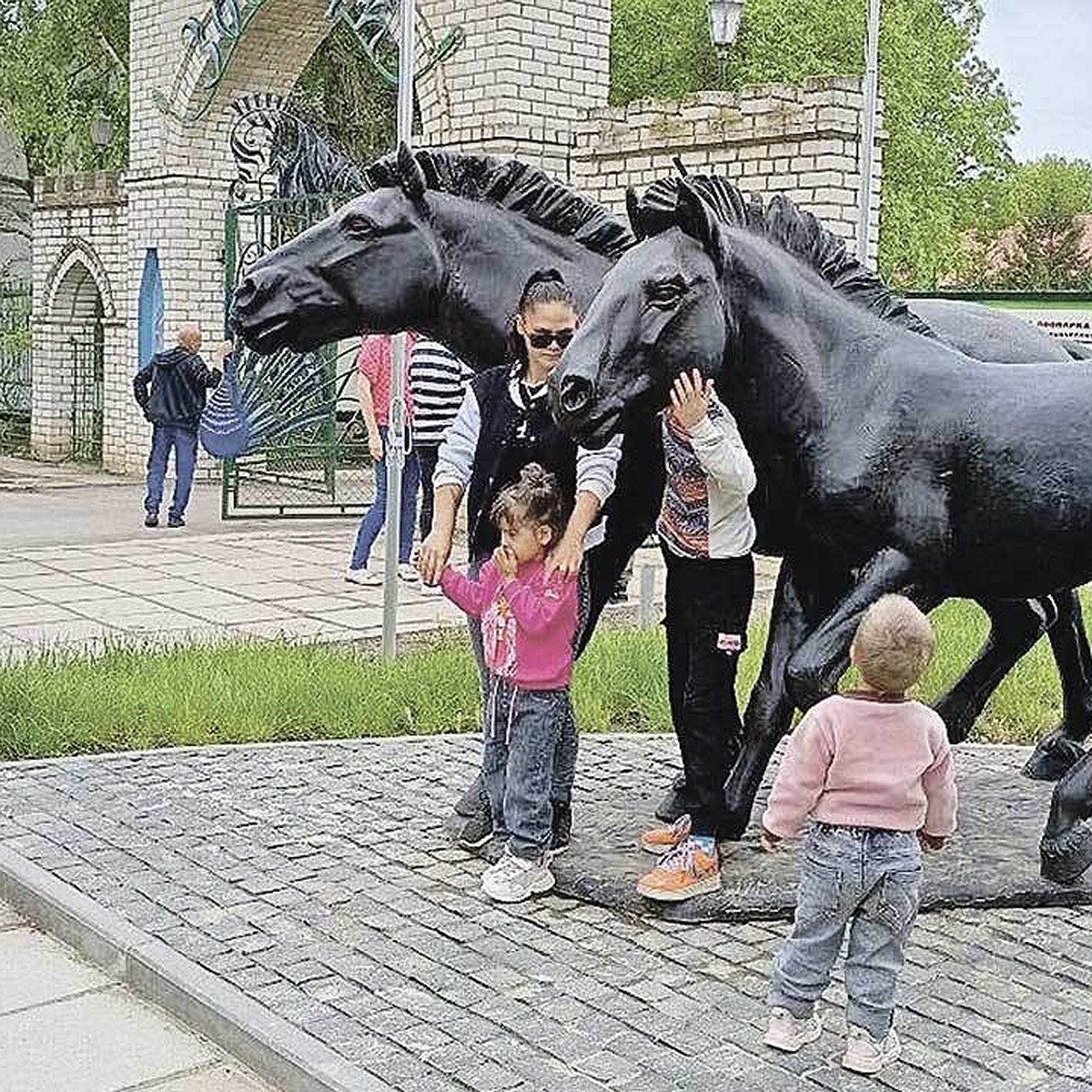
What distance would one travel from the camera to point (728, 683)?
4.88 m

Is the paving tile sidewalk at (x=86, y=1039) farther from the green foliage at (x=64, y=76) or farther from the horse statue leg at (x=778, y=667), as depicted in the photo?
the green foliage at (x=64, y=76)

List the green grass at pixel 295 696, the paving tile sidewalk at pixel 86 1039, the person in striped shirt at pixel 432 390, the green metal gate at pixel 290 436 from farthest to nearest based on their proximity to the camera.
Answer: the green metal gate at pixel 290 436
the person in striped shirt at pixel 432 390
the green grass at pixel 295 696
the paving tile sidewalk at pixel 86 1039

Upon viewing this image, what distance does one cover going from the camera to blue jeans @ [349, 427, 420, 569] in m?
11.1

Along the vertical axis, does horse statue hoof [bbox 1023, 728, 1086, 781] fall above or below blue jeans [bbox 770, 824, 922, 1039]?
below

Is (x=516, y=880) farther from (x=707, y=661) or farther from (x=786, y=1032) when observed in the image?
(x=786, y=1032)

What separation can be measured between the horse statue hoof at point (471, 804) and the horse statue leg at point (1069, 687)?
84.7 inches

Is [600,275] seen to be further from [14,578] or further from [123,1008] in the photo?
[14,578]

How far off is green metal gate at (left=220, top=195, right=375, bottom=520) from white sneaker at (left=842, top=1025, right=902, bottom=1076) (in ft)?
35.2

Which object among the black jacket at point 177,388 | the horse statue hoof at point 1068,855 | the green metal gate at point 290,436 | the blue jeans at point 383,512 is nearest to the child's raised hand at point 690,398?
the horse statue hoof at point 1068,855

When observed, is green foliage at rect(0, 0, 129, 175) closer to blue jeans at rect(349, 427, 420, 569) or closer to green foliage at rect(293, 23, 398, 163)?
green foliage at rect(293, 23, 398, 163)

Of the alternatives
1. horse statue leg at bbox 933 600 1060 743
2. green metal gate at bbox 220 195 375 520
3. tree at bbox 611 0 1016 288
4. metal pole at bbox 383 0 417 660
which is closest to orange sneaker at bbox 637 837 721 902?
horse statue leg at bbox 933 600 1060 743

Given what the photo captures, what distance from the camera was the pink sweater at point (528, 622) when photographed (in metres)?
4.86

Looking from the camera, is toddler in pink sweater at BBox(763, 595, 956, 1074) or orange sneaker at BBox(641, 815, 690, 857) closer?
toddler in pink sweater at BBox(763, 595, 956, 1074)

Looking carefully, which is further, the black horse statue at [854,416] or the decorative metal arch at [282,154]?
the decorative metal arch at [282,154]
